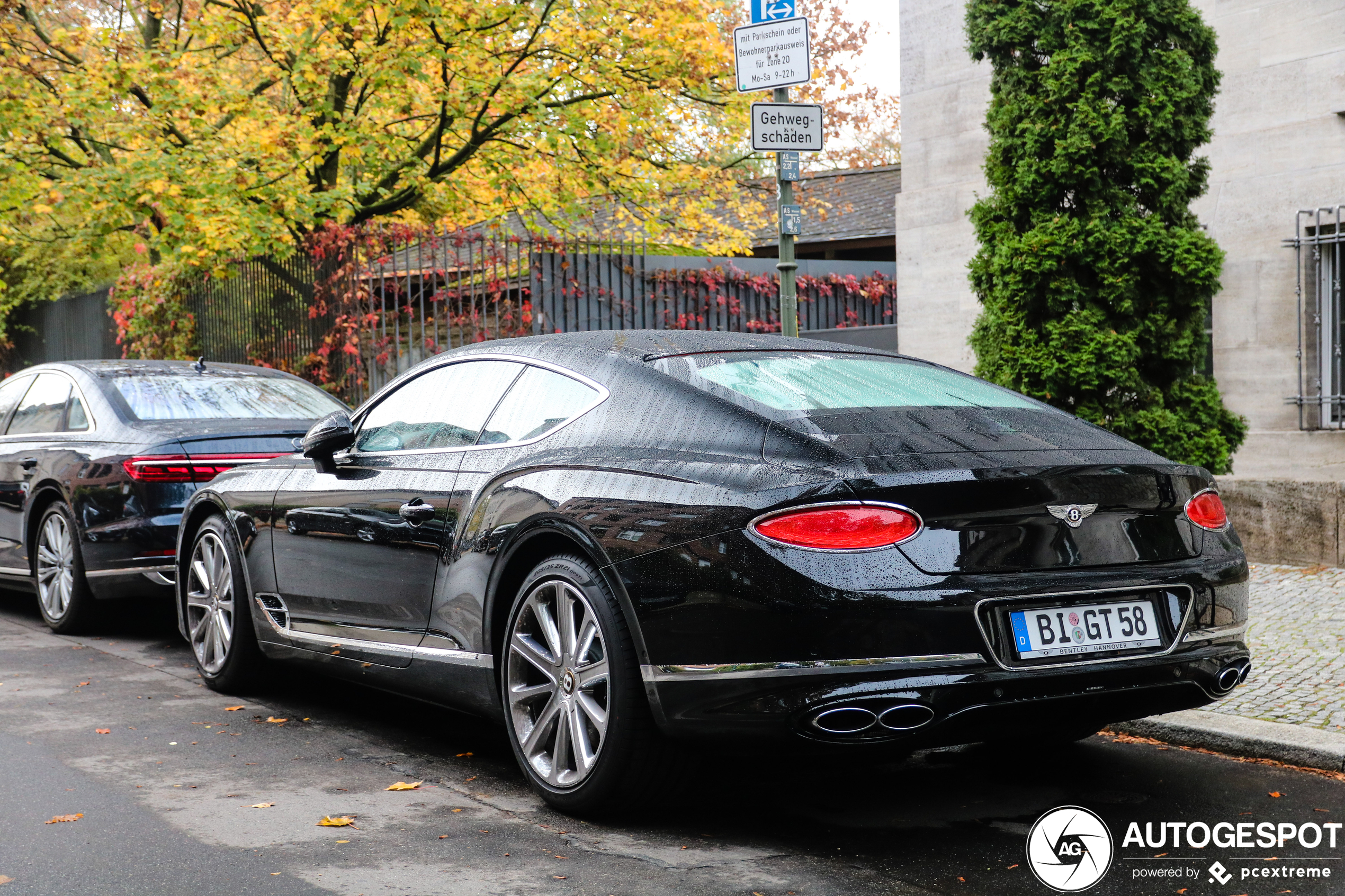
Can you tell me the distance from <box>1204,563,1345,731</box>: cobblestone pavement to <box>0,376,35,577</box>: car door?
6.84 m

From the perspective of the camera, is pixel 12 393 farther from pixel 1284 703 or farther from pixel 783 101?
pixel 1284 703

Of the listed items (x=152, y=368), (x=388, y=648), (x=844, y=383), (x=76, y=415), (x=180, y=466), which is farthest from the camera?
(x=152, y=368)

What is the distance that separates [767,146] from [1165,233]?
9.73 feet

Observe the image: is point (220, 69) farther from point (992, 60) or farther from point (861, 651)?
point (861, 651)

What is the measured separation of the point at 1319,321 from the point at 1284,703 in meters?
5.54

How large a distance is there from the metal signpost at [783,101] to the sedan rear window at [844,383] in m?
2.97

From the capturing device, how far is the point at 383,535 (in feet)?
17.6

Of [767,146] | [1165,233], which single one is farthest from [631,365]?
[1165,233]

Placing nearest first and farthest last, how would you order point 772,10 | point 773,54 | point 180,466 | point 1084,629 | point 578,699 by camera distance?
point 1084,629 < point 578,699 < point 180,466 < point 773,54 < point 772,10

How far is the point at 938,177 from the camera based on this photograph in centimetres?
1302

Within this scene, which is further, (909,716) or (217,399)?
(217,399)

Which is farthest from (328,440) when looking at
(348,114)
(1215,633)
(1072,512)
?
(348,114)

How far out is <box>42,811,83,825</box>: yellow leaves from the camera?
438 centimetres

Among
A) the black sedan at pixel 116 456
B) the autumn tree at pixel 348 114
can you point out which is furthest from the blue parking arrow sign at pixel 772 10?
the autumn tree at pixel 348 114
